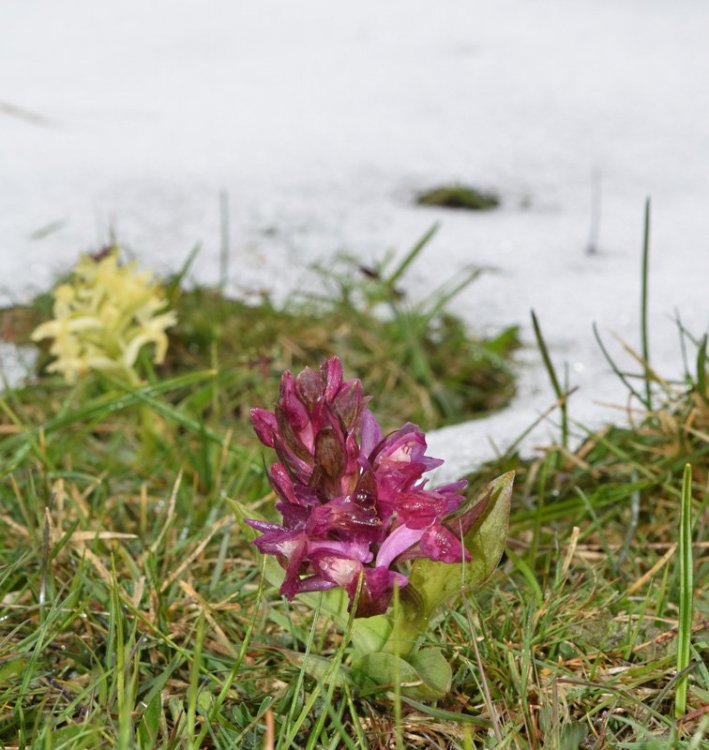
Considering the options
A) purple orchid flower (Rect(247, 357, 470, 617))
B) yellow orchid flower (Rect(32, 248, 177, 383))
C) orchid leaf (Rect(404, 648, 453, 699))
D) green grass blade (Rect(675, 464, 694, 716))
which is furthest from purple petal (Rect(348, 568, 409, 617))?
yellow orchid flower (Rect(32, 248, 177, 383))

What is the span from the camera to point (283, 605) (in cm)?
142

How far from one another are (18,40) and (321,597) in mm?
4479

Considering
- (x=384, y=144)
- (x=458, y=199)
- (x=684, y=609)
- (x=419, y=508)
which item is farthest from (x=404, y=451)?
(x=384, y=144)

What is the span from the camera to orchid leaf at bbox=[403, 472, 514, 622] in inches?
43.5

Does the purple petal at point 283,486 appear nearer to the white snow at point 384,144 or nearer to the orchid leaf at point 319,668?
the orchid leaf at point 319,668

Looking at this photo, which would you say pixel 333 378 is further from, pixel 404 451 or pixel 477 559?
pixel 477 559

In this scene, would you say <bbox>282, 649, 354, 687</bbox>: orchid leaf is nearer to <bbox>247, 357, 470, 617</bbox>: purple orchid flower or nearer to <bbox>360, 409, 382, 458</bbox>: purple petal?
<bbox>247, 357, 470, 617</bbox>: purple orchid flower

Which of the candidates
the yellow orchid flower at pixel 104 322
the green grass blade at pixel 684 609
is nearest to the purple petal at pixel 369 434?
the green grass blade at pixel 684 609

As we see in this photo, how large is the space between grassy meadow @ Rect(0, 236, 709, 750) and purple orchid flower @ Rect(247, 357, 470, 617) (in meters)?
0.10

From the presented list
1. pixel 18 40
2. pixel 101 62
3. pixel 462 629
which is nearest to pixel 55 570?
pixel 462 629

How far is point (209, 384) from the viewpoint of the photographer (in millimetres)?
2291

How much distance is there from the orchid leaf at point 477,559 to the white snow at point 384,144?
899mm

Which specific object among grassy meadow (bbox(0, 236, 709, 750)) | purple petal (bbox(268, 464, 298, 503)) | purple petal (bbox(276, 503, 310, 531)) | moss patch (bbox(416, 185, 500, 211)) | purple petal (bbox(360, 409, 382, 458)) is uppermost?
moss patch (bbox(416, 185, 500, 211))

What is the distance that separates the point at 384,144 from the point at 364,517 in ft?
9.87
